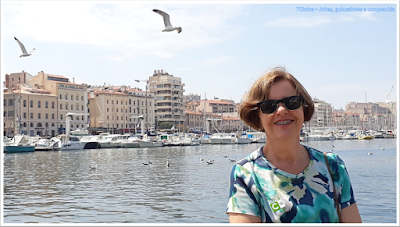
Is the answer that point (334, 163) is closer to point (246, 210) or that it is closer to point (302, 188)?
point (302, 188)

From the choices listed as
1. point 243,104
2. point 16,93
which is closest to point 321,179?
point 243,104

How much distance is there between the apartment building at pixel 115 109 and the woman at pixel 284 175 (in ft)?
271

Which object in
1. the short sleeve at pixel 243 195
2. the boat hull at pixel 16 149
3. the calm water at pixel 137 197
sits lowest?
the calm water at pixel 137 197

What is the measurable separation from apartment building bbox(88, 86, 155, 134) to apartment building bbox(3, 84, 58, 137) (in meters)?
11.0

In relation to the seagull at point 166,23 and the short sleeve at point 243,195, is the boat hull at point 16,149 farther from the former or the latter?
the short sleeve at point 243,195

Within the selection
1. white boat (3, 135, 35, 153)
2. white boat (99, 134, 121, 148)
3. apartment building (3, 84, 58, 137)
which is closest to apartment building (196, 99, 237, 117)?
apartment building (3, 84, 58, 137)

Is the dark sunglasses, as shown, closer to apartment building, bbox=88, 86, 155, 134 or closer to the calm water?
the calm water

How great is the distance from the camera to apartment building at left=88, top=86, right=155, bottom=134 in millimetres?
88188

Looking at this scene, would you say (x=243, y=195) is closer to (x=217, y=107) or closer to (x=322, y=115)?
(x=217, y=107)

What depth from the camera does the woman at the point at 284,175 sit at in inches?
82.4

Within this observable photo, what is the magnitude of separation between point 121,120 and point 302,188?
92149mm

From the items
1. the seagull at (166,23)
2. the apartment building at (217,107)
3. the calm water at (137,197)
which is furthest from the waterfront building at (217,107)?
the seagull at (166,23)

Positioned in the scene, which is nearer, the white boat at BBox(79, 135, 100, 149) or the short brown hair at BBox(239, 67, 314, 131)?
the short brown hair at BBox(239, 67, 314, 131)

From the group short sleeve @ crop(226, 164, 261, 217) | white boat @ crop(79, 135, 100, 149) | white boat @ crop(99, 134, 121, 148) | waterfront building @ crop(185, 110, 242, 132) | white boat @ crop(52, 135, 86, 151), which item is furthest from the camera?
waterfront building @ crop(185, 110, 242, 132)
